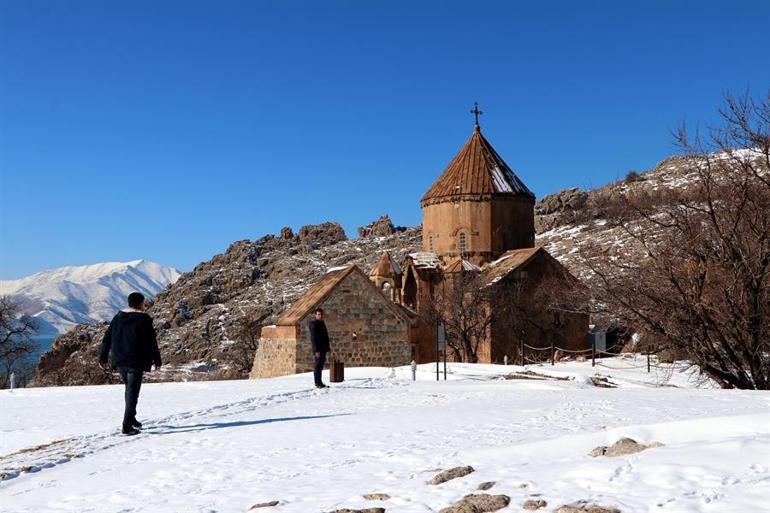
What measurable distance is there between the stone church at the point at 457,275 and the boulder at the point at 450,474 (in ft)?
60.9

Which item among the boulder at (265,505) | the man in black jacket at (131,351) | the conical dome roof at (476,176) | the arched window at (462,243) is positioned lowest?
the boulder at (265,505)

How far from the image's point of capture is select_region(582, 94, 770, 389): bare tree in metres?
15.9

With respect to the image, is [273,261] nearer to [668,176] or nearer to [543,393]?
[668,176]

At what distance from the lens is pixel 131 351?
10820 mm

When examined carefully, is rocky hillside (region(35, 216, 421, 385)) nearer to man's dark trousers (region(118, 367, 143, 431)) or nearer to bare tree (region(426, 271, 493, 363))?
bare tree (region(426, 271, 493, 363))

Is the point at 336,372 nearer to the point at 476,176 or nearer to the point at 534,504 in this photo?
the point at 534,504

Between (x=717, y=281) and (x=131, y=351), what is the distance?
37.9ft

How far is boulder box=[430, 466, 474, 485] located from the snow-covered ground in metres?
0.11

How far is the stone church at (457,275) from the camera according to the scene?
25.8m

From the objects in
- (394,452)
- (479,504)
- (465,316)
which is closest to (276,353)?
(465,316)

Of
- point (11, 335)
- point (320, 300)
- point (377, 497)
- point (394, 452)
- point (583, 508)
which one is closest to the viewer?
point (583, 508)

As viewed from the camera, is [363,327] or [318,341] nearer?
[318,341]

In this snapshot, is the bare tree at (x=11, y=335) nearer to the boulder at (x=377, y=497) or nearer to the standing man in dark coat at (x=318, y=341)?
the standing man in dark coat at (x=318, y=341)

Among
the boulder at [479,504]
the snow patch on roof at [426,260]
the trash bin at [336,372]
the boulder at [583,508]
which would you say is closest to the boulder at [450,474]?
the boulder at [479,504]
